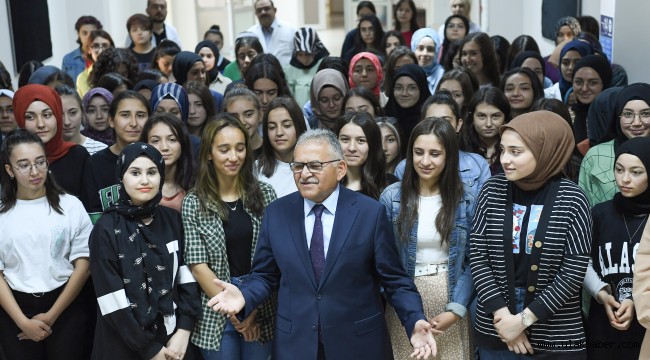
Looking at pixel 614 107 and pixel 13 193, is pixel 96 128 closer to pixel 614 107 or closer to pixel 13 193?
pixel 13 193

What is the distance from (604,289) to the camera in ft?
13.2

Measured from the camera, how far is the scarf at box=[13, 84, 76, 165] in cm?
499

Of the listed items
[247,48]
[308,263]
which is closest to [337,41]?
[247,48]

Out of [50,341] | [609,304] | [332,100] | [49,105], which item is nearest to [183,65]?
[332,100]

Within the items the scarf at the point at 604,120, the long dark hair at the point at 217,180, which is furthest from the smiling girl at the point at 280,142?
the scarf at the point at 604,120

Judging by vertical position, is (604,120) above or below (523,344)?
above

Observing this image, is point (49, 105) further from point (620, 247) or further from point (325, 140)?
point (620, 247)

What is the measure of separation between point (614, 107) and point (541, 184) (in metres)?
1.26

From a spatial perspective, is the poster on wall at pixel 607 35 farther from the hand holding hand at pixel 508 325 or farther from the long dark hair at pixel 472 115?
the hand holding hand at pixel 508 325

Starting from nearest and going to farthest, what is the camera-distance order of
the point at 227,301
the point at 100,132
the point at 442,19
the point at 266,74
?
the point at 227,301, the point at 100,132, the point at 266,74, the point at 442,19

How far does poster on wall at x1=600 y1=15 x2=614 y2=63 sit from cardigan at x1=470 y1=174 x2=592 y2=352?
4000mm

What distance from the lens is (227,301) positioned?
3686 millimetres

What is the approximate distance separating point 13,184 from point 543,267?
2690mm

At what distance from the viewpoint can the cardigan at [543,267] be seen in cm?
372
